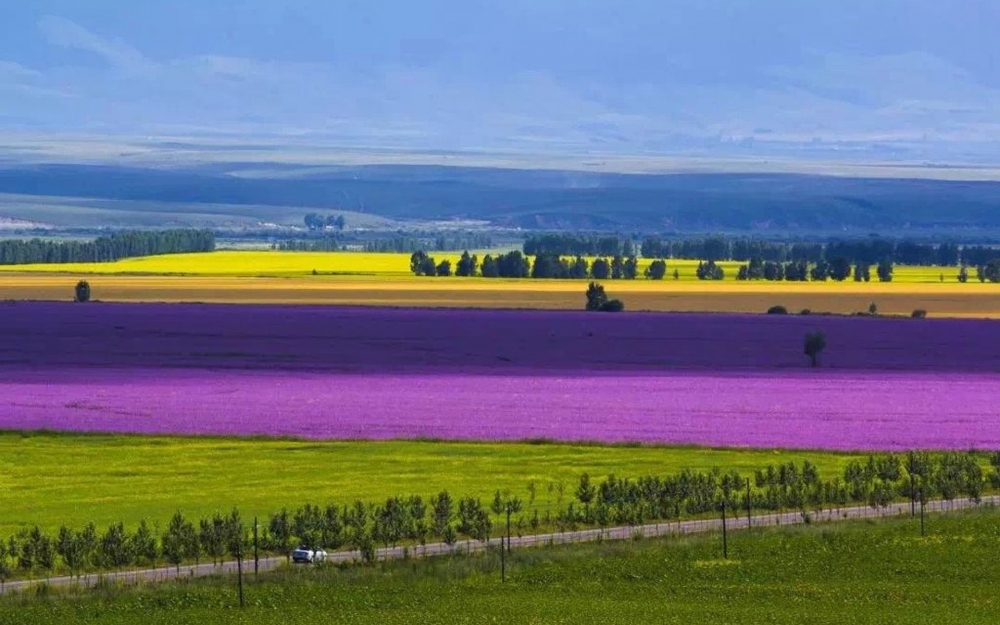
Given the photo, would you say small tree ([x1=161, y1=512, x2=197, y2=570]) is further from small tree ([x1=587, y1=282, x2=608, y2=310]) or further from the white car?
small tree ([x1=587, y1=282, x2=608, y2=310])

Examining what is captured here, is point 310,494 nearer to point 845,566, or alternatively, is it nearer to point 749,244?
point 845,566

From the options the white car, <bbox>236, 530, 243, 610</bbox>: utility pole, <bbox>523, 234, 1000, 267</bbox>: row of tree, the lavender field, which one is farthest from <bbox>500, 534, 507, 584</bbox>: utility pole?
<bbox>523, 234, 1000, 267</bbox>: row of tree

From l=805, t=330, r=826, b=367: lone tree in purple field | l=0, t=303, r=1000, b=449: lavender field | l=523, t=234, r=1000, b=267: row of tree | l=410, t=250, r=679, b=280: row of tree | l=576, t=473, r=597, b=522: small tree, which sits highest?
l=523, t=234, r=1000, b=267: row of tree

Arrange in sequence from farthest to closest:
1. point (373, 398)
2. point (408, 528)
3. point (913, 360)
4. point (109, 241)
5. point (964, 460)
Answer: point (109, 241), point (913, 360), point (373, 398), point (964, 460), point (408, 528)

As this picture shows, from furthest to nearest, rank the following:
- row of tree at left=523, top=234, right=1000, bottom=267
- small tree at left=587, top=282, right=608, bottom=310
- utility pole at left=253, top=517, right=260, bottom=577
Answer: row of tree at left=523, top=234, right=1000, bottom=267 → small tree at left=587, top=282, right=608, bottom=310 → utility pole at left=253, top=517, right=260, bottom=577

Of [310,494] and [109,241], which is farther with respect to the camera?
[109,241]

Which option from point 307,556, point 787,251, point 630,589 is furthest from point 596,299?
point 787,251

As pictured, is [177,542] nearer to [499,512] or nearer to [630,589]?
[499,512]

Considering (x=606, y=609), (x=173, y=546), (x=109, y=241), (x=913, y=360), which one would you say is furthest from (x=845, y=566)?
(x=109, y=241)
